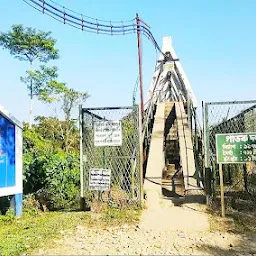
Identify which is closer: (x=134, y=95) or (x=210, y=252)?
(x=210, y=252)

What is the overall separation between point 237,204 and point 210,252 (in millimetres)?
2621

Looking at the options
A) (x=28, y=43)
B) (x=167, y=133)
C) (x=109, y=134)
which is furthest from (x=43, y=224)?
(x=28, y=43)

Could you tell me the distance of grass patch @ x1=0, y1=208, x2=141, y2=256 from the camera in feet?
16.7

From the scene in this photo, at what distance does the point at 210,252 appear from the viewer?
4.75m

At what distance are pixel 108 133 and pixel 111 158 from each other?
2.15ft

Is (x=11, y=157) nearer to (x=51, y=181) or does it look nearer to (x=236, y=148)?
(x=51, y=181)

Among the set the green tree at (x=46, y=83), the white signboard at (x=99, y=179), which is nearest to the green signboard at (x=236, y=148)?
the white signboard at (x=99, y=179)

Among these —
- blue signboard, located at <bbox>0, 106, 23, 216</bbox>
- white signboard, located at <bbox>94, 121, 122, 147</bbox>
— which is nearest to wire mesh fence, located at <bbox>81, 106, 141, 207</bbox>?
white signboard, located at <bbox>94, 121, 122, 147</bbox>

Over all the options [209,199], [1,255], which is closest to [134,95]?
[209,199]

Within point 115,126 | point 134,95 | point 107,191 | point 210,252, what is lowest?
point 210,252

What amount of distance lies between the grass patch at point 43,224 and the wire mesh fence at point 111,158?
456 mm

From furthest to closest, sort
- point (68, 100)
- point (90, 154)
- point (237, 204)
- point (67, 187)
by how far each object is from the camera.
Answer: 1. point (68, 100)
2. point (67, 187)
3. point (90, 154)
4. point (237, 204)

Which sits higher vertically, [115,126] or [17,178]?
[115,126]

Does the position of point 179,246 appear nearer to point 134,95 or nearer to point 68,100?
point 134,95
